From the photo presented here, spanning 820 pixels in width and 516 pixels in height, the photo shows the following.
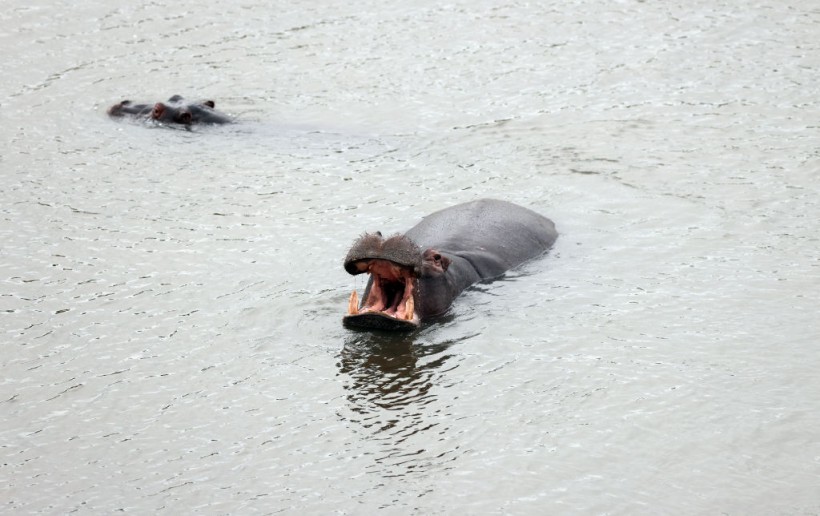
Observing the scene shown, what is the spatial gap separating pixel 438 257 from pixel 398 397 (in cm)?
136

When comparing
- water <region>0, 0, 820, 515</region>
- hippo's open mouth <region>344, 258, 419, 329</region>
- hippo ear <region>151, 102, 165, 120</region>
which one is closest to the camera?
water <region>0, 0, 820, 515</region>

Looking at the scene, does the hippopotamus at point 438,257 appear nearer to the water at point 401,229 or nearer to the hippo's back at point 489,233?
the hippo's back at point 489,233

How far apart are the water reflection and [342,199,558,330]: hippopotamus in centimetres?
19

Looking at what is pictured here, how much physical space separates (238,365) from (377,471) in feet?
5.41

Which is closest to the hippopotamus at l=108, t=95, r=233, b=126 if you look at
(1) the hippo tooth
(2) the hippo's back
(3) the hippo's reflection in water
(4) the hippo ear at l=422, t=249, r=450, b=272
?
(2) the hippo's back

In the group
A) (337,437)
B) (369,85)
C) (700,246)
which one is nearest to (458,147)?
(369,85)

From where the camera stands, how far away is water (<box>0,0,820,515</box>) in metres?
6.16

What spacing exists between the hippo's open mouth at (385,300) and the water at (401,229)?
0.45 ft

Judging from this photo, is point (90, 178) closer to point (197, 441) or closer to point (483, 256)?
point (483, 256)

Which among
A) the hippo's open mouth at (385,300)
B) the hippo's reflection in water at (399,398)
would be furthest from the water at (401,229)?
the hippo's open mouth at (385,300)

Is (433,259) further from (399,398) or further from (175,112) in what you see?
(175,112)

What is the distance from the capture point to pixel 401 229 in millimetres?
9727

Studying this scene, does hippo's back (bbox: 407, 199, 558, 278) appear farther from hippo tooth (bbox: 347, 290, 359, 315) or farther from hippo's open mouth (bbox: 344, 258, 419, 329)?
hippo tooth (bbox: 347, 290, 359, 315)

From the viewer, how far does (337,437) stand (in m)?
6.51
